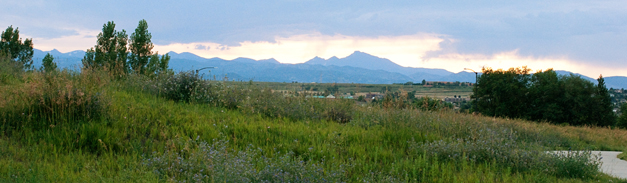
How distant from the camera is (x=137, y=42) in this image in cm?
4169

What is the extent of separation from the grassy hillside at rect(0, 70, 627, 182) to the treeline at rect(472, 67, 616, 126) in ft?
158

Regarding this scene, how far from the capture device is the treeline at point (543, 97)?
4903 cm

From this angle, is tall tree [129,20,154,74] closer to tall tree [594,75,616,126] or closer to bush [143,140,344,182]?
bush [143,140,344,182]

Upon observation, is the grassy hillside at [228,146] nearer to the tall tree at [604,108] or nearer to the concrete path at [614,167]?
the concrete path at [614,167]

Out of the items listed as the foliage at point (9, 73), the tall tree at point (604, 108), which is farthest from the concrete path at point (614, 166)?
the tall tree at point (604, 108)

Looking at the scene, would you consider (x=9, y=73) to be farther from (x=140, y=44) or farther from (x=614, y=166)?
(x=140, y=44)

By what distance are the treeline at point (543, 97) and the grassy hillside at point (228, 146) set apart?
48266 mm

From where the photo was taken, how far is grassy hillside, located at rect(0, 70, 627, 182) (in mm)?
4113

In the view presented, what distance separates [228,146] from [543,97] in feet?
198

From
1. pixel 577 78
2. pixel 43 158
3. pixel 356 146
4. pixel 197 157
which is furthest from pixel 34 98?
pixel 577 78

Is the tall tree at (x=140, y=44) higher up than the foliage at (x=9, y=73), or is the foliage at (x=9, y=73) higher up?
the tall tree at (x=140, y=44)

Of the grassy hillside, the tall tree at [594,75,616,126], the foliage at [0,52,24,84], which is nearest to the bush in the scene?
the grassy hillside

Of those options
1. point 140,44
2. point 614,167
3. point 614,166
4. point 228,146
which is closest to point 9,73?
point 228,146

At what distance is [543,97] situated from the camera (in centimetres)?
5300
